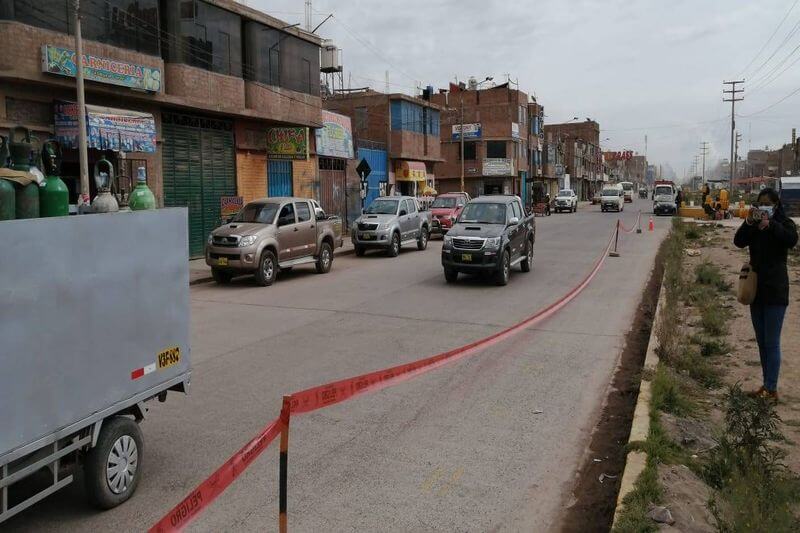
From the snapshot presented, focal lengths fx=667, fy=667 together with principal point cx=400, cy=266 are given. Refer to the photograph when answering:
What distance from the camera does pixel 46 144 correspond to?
4188mm

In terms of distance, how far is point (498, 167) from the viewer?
6512 centimetres

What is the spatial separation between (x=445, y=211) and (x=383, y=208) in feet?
22.9

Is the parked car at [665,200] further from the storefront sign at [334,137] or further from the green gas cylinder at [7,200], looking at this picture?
the green gas cylinder at [7,200]

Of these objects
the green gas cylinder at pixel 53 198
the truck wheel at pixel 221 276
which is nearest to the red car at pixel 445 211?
the truck wheel at pixel 221 276

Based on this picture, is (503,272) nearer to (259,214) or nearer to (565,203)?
(259,214)

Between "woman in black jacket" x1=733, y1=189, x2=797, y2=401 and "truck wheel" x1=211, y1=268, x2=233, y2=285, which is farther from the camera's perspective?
"truck wheel" x1=211, y1=268, x2=233, y2=285

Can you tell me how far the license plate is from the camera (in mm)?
4680

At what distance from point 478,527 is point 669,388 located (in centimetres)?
314

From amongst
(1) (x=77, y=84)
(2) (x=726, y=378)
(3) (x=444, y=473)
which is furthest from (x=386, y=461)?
(1) (x=77, y=84)

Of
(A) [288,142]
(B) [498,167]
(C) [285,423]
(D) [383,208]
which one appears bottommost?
(C) [285,423]

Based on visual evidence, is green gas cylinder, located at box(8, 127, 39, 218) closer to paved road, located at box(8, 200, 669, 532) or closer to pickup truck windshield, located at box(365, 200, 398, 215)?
paved road, located at box(8, 200, 669, 532)

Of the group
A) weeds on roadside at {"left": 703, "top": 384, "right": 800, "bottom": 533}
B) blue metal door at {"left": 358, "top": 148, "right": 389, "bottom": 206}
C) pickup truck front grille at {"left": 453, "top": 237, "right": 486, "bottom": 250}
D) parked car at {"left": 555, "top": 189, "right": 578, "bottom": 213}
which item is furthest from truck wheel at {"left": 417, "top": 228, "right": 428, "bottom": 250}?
parked car at {"left": 555, "top": 189, "right": 578, "bottom": 213}

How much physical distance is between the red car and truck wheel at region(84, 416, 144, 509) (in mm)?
23950

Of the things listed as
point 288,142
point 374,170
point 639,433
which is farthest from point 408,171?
point 639,433
